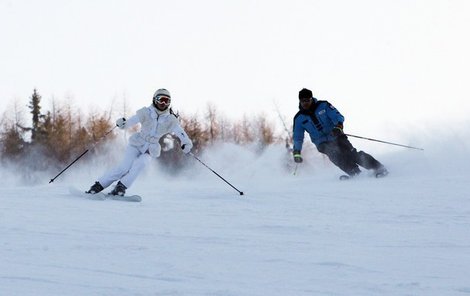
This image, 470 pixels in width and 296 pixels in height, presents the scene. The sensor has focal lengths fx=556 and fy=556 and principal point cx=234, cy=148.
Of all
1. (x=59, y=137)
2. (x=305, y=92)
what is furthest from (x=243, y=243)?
(x=59, y=137)

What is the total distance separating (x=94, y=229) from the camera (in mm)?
4719

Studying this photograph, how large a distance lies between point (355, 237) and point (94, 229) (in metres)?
2.18

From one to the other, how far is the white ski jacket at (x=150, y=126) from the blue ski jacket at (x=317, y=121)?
9.26ft

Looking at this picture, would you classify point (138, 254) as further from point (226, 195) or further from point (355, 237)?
point (226, 195)

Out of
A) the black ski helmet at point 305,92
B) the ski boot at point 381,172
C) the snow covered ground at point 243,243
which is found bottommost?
the snow covered ground at point 243,243

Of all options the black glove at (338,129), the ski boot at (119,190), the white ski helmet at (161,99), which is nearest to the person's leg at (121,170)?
the ski boot at (119,190)

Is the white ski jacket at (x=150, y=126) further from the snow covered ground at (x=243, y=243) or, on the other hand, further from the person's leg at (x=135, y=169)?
the snow covered ground at (x=243, y=243)

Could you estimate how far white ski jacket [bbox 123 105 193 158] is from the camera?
→ 838 cm

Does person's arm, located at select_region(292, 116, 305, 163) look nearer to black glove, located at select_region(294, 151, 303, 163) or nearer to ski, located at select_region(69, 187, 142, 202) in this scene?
black glove, located at select_region(294, 151, 303, 163)

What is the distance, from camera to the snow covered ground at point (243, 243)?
319 centimetres

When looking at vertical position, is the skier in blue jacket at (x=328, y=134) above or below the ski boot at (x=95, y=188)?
above

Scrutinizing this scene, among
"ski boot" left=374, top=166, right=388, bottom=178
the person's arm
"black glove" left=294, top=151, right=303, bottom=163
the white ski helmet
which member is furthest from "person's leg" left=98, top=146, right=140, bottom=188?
"ski boot" left=374, top=166, right=388, bottom=178

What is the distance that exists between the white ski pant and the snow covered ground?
863 millimetres

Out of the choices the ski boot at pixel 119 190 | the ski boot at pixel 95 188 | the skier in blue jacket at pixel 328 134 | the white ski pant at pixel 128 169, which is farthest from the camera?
the skier in blue jacket at pixel 328 134
